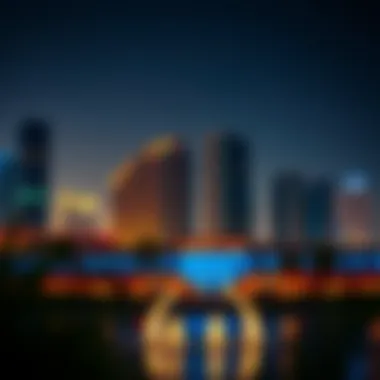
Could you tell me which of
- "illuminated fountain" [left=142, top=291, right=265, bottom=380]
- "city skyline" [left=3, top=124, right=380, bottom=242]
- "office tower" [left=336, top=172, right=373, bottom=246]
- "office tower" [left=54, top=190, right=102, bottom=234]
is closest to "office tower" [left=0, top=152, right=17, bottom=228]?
"city skyline" [left=3, top=124, right=380, bottom=242]

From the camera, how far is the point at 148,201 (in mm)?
2654

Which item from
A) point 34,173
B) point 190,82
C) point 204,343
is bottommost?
point 204,343

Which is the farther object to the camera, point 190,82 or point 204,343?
point 190,82

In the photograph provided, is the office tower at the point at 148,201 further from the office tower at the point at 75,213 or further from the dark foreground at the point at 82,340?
the dark foreground at the point at 82,340

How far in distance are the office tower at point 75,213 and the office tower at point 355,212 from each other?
0.69 metres

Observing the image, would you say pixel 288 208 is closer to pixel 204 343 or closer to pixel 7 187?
pixel 204 343

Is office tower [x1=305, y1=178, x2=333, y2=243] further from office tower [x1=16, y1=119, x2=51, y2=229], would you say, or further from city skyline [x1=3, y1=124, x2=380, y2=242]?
office tower [x1=16, y1=119, x2=51, y2=229]

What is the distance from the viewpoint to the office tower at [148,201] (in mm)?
2648

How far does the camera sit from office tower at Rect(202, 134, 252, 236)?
8.74ft

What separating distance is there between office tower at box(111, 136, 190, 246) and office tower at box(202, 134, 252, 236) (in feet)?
0.21

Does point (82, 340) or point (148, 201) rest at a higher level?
point (148, 201)

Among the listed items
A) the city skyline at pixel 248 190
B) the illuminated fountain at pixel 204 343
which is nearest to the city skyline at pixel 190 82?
the city skyline at pixel 248 190

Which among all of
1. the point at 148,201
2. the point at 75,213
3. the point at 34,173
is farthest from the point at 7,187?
the point at 148,201

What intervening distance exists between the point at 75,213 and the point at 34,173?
0.18 meters
